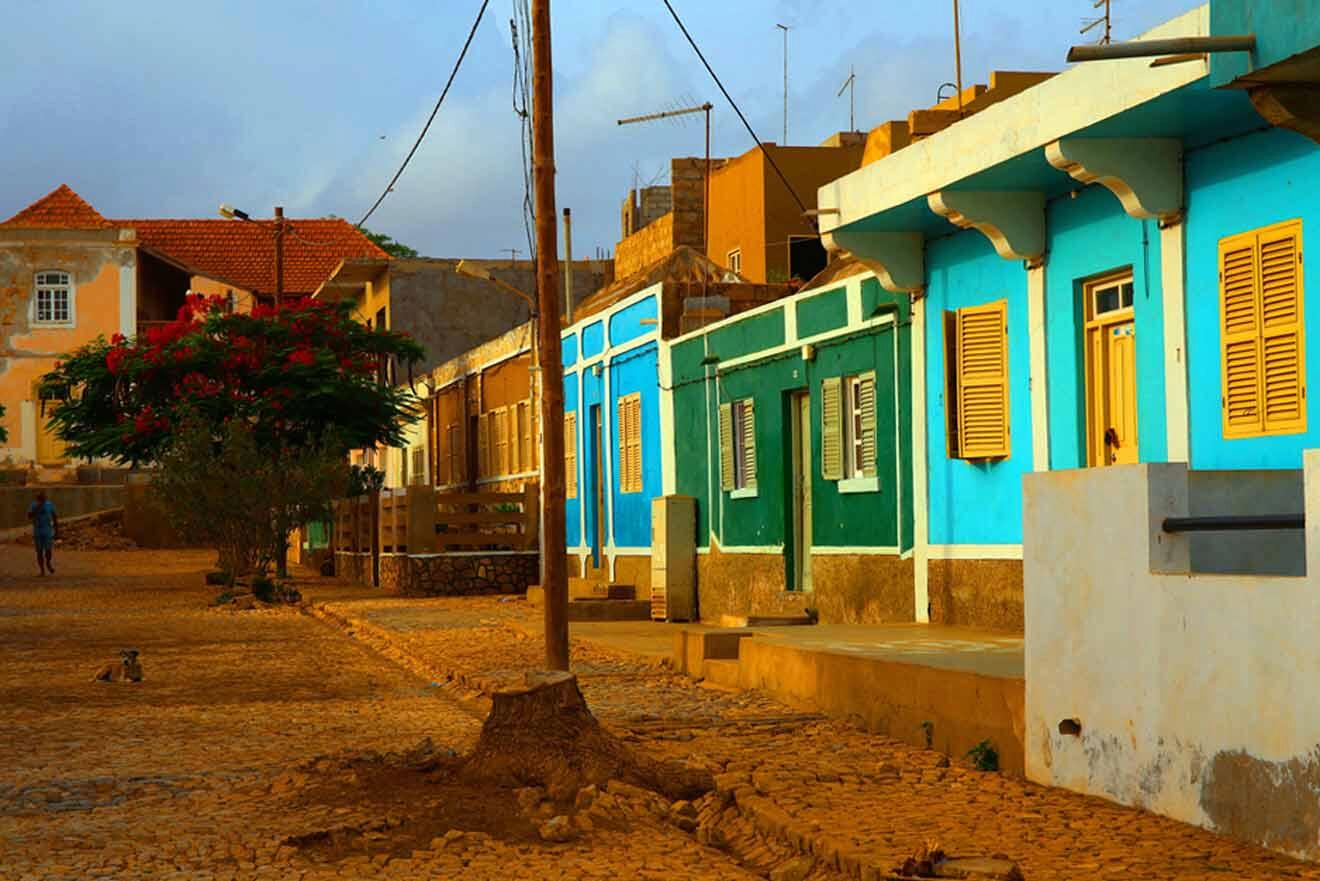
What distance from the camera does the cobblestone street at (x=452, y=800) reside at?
27.5ft

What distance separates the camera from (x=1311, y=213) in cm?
1213

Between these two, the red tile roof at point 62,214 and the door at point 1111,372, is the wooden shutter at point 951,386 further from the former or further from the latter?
the red tile roof at point 62,214

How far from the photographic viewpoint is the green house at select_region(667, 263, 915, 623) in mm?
18625

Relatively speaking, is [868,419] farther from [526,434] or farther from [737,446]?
[526,434]

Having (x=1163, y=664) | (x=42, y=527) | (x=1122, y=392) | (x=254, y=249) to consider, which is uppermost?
(x=254, y=249)

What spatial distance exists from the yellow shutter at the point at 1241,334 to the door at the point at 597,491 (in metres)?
17.1

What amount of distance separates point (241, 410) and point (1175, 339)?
26.4 m

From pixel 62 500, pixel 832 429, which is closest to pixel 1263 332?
pixel 832 429

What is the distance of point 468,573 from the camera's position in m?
33.5

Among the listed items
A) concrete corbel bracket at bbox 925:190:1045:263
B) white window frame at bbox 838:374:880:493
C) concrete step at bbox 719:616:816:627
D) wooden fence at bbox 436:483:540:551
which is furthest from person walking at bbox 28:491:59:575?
concrete corbel bracket at bbox 925:190:1045:263

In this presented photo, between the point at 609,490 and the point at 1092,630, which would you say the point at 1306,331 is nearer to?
the point at 1092,630

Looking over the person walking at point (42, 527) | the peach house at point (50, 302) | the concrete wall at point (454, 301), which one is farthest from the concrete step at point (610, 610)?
the peach house at point (50, 302)

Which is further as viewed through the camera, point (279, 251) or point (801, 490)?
point (279, 251)

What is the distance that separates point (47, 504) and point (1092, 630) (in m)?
35.4
